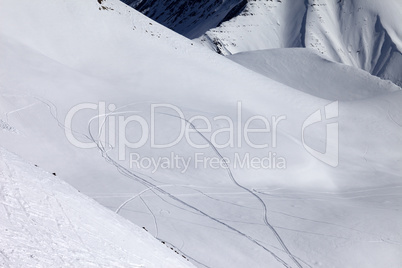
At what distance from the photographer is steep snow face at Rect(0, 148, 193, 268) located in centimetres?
602

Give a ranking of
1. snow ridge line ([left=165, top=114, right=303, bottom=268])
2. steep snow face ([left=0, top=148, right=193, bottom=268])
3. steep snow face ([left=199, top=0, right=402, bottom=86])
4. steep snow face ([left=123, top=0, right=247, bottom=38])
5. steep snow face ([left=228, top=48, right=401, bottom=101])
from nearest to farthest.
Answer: steep snow face ([left=0, top=148, right=193, bottom=268]), snow ridge line ([left=165, top=114, right=303, bottom=268]), steep snow face ([left=228, top=48, right=401, bottom=101]), steep snow face ([left=199, top=0, right=402, bottom=86]), steep snow face ([left=123, top=0, right=247, bottom=38])

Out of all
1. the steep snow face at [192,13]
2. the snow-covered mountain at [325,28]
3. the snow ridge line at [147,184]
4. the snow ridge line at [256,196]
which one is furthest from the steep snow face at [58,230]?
the steep snow face at [192,13]

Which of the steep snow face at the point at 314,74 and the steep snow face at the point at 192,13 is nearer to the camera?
the steep snow face at the point at 314,74

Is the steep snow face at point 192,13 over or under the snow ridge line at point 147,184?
under

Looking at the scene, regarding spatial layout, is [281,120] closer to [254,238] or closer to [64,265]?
[254,238]

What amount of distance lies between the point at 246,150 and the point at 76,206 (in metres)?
11.2

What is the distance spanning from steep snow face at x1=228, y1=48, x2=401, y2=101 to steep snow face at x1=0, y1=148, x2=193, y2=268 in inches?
1291

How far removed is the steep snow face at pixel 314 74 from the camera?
3947cm

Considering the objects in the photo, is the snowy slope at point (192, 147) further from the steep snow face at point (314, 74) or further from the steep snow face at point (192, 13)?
the steep snow face at point (192, 13)

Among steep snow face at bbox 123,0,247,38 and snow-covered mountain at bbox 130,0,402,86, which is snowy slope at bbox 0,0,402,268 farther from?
steep snow face at bbox 123,0,247,38

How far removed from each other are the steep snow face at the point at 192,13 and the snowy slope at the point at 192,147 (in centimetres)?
8088

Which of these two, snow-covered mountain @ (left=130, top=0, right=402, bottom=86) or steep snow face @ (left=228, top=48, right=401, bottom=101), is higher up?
steep snow face @ (left=228, top=48, right=401, bottom=101)

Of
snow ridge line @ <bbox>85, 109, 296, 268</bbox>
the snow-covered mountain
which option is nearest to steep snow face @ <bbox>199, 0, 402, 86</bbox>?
the snow-covered mountain

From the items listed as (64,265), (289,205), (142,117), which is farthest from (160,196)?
(64,265)
